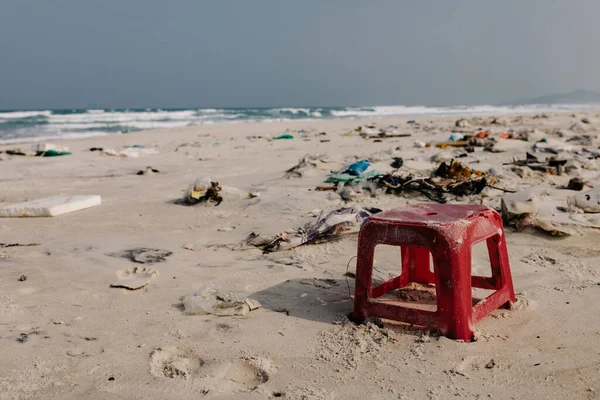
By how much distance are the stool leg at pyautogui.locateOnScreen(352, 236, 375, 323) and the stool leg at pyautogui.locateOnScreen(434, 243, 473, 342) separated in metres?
0.33

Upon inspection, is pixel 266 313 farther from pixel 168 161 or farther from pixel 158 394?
pixel 168 161

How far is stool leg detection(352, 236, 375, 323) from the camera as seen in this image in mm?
2453

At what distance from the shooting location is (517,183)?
572 cm

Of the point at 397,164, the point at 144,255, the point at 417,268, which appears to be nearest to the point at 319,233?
the point at 417,268

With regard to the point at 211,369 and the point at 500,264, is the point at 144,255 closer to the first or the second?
the point at 211,369

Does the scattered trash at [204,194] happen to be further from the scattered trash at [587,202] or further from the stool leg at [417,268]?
the scattered trash at [587,202]

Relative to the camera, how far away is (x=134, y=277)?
3273 mm

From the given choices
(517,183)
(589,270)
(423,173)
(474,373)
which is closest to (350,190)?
(423,173)

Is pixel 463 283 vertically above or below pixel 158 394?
above

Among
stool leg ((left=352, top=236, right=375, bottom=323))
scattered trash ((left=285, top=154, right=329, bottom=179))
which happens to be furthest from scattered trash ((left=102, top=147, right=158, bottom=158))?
stool leg ((left=352, top=236, right=375, bottom=323))

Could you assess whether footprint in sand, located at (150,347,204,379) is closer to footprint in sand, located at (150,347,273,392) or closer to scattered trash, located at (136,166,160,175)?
footprint in sand, located at (150,347,273,392)

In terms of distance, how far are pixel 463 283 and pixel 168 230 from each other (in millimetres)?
3017

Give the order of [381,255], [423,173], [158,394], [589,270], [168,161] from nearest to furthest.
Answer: [158,394]
[589,270]
[381,255]
[423,173]
[168,161]

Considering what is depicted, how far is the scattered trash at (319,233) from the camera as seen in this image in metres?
3.86
